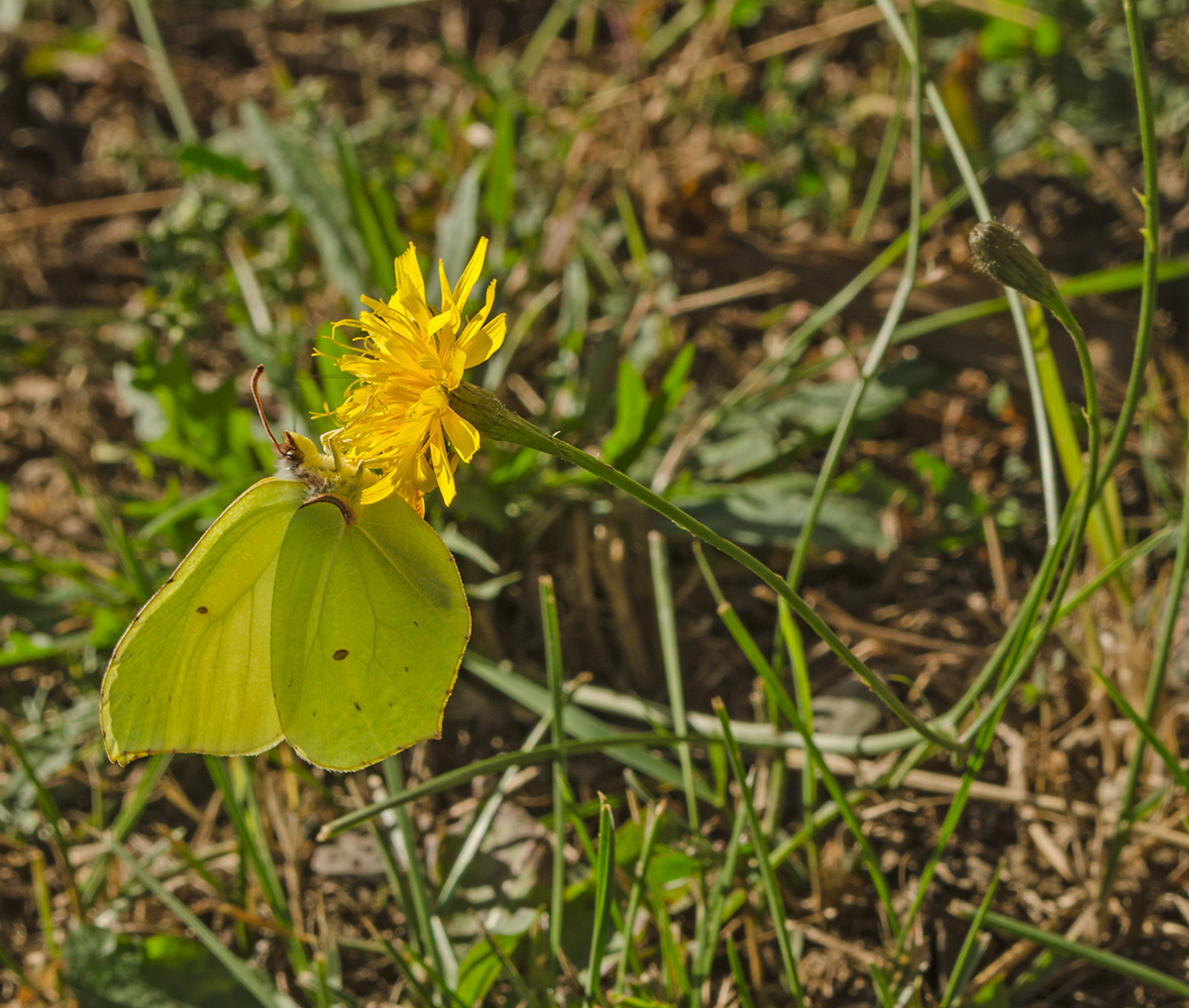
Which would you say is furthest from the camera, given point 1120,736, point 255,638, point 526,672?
point 526,672

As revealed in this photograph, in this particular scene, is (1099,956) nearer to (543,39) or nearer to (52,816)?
(52,816)

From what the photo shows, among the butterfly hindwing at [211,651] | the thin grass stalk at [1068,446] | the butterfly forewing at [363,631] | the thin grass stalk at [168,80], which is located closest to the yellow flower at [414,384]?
the butterfly forewing at [363,631]

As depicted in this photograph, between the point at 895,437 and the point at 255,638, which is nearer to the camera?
the point at 255,638

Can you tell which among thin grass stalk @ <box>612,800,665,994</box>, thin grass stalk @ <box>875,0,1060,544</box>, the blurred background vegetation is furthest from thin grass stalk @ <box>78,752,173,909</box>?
thin grass stalk @ <box>875,0,1060,544</box>

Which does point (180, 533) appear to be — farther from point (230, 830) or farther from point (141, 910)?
point (141, 910)

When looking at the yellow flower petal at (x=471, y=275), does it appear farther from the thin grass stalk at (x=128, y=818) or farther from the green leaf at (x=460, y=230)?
the thin grass stalk at (x=128, y=818)

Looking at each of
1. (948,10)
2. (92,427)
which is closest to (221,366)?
(92,427)

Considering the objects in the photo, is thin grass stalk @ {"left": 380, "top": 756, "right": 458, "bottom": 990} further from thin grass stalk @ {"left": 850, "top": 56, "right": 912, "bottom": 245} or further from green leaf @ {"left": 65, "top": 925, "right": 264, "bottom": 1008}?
thin grass stalk @ {"left": 850, "top": 56, "right": 912, "bottom": 245}
